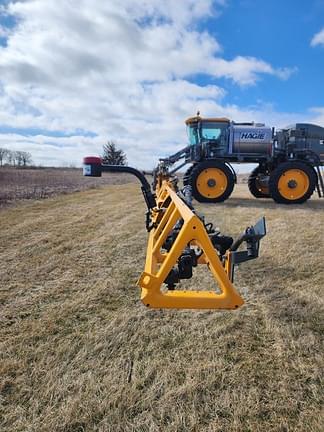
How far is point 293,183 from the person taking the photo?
9258 mm

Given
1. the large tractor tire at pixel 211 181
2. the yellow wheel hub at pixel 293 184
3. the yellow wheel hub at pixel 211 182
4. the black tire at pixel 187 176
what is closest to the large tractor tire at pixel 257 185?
the yellow wheel hub at pixel 293 184

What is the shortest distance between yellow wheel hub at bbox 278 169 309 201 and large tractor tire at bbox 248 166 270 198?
1.52 meters

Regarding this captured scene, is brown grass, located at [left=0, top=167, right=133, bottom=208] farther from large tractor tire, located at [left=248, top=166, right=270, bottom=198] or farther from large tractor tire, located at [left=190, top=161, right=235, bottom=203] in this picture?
large tractor tire, located at [left=248, top=166, right=270, bottom=198]

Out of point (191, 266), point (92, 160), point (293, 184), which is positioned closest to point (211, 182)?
point (293, 184)

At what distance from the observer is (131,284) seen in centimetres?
343

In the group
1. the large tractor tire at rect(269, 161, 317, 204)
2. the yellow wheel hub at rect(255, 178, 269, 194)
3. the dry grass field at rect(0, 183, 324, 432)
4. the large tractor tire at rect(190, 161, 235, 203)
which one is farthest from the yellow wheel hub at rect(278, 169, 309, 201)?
the dry grass field at rect(0, 183, 324, 432)

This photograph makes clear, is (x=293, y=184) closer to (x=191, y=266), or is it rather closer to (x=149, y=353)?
(x=191, y=266)

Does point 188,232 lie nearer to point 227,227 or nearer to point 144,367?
point 144,367

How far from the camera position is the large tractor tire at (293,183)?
9211mm

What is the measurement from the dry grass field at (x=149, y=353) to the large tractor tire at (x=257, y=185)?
7187 millimetres

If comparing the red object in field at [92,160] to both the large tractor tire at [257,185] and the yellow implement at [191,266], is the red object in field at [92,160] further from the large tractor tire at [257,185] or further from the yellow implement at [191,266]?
the large tractor tire at [257,185]

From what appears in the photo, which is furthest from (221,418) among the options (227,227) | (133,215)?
(133,215)

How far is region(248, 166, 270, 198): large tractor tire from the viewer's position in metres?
10.9

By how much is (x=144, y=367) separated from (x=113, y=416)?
0.41 meters
